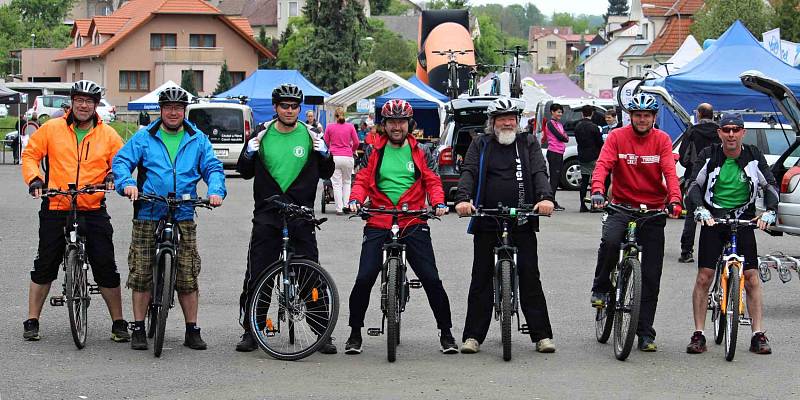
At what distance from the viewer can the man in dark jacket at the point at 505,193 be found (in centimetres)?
955

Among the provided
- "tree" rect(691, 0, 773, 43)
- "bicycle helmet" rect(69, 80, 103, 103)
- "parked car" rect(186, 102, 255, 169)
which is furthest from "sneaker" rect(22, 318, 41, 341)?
"tree" rect(691, 0, 773, 43)

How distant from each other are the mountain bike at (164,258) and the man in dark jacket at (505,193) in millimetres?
1922

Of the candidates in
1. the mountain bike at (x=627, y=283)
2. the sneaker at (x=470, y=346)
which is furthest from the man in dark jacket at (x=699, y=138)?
the sneaker at (x=470, y=346)

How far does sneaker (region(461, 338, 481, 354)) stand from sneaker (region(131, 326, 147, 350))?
2.26 meters

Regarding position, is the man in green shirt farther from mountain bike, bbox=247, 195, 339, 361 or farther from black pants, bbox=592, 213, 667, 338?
mountain bike, bbox=247, 195, 339, 361

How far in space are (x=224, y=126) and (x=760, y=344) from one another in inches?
1056

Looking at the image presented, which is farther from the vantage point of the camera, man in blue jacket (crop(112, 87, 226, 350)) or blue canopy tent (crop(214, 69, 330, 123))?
blue canopy tent (crop(214, 69, 330, 123))

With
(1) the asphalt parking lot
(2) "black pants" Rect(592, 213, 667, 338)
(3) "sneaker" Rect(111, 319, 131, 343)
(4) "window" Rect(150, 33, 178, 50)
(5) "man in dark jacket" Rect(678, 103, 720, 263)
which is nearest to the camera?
(1) the asphalt parking lot

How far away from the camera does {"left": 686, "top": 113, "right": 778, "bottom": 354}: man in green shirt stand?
9828 mm

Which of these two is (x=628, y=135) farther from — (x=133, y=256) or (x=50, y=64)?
(x=50, y=64)

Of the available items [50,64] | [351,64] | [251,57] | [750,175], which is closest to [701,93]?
[750,175]

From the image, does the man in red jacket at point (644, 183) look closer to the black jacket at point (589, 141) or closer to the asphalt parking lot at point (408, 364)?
the asphalt parking lot at point (408, 364)

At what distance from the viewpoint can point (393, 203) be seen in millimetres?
9562

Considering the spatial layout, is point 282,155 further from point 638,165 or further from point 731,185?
point 731,185
